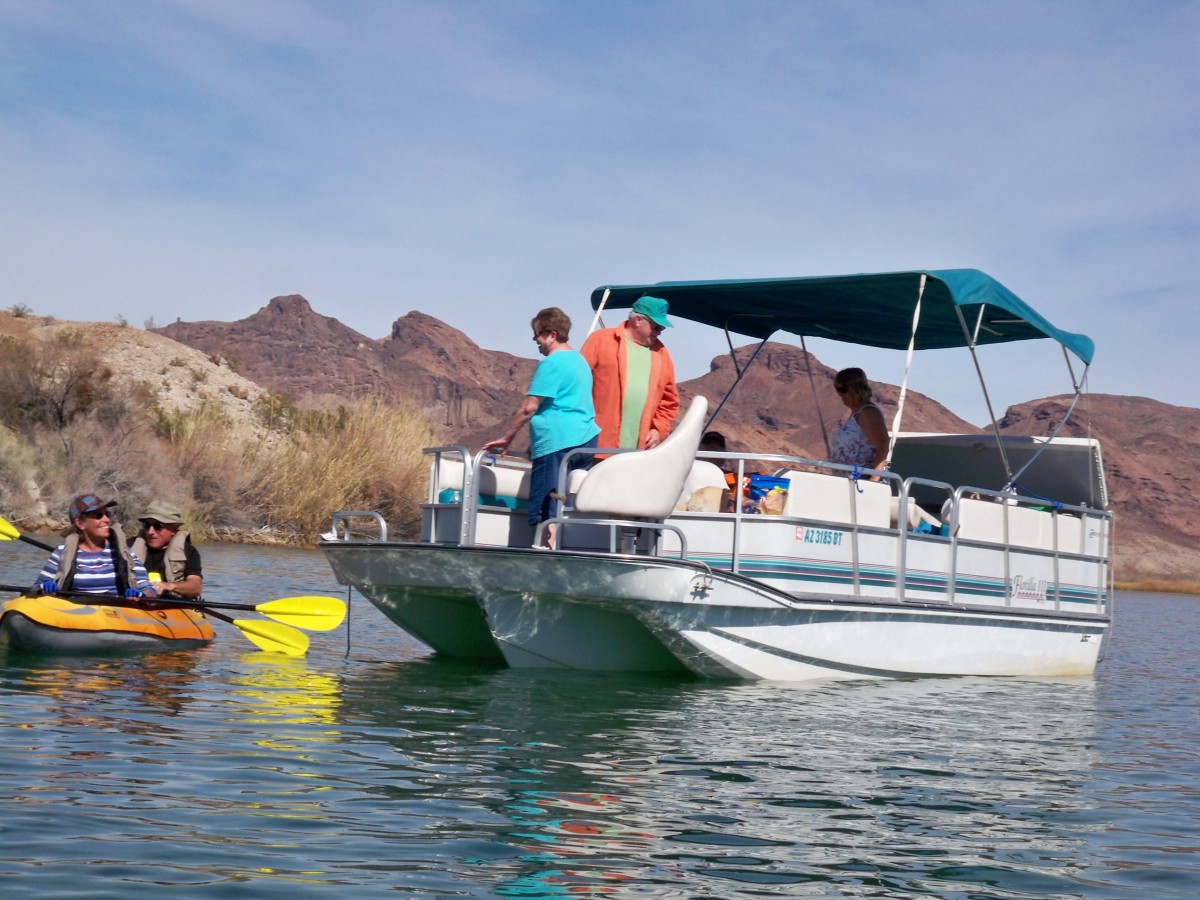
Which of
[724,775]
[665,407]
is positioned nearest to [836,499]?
[665,407]

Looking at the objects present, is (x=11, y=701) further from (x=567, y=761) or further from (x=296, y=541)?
(x=296, y=541)

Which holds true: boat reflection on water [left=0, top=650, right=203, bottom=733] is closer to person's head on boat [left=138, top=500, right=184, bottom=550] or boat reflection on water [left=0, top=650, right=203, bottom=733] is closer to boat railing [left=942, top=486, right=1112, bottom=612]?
person's head on boat [left=138, top=500, right=184, bottom=550]

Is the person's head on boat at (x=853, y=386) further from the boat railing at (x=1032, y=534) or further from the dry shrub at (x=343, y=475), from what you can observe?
the dry shrub at (x=343, y=475)

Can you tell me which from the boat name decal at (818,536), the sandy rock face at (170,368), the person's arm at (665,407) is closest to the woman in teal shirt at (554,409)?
the person's arm at (665,407)

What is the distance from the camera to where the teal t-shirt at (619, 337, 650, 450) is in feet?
35.5

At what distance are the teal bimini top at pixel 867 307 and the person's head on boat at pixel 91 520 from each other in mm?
4661

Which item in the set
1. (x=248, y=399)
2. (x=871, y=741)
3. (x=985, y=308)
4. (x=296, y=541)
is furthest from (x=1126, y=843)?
(x=248, y=399)

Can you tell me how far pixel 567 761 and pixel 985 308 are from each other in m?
7.32

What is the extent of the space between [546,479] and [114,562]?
157 inches

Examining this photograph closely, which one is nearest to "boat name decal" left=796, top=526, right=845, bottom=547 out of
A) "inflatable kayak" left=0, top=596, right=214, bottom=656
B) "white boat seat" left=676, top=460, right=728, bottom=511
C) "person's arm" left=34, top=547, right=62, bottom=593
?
"white boat seat" left=676, top=460, right=728, bottom=511

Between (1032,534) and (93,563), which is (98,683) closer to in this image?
(93,563)

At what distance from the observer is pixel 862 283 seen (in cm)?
1182

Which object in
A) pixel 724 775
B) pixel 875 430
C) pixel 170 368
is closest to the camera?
pixel 724 775

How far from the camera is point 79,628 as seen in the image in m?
11.0
